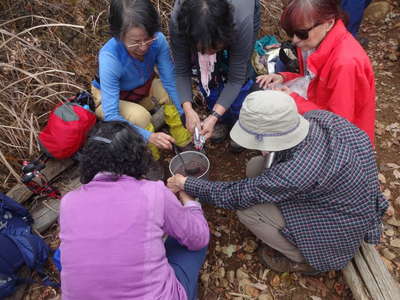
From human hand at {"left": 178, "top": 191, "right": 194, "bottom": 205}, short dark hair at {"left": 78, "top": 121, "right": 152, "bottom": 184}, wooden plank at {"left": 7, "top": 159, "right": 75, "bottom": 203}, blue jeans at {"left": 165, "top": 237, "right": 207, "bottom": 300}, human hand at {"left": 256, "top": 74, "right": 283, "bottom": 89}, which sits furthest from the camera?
human hand at {"left": 256, "top": 74, "right": 283, "bottom": 89}

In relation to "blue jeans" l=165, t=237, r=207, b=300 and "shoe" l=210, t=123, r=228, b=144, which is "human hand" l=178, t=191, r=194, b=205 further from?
"shoe" l=210, t=123, r=228, b=144

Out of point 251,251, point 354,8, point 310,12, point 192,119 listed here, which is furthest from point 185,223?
point 354,8

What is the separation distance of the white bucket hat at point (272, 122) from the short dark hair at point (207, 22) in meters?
0.61

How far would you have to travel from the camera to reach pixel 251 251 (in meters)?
2.61

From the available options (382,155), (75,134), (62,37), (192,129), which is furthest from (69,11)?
(382,155)

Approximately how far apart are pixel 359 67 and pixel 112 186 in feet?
6.05

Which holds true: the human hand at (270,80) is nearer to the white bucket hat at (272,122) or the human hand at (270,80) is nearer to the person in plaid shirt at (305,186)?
the person in plaid shirt at (305,186)

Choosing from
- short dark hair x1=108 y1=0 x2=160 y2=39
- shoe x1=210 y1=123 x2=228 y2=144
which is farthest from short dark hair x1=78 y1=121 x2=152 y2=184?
shoe x1=210 y1=123 x2=228 y2=144

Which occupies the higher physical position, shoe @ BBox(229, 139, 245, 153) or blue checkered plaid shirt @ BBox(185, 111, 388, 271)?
blue checkered plaid shirt @ BBox(185, 111, 388, 271)

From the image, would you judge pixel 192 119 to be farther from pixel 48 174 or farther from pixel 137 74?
pixel 48 174

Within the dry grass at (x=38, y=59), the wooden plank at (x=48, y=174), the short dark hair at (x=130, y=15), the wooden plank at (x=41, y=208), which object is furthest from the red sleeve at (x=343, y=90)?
the wooden plank at (x=41, y=208)

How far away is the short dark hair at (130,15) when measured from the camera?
218 centimetres

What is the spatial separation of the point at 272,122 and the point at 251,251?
4.51ft

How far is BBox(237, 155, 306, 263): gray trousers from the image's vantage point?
2148mm
